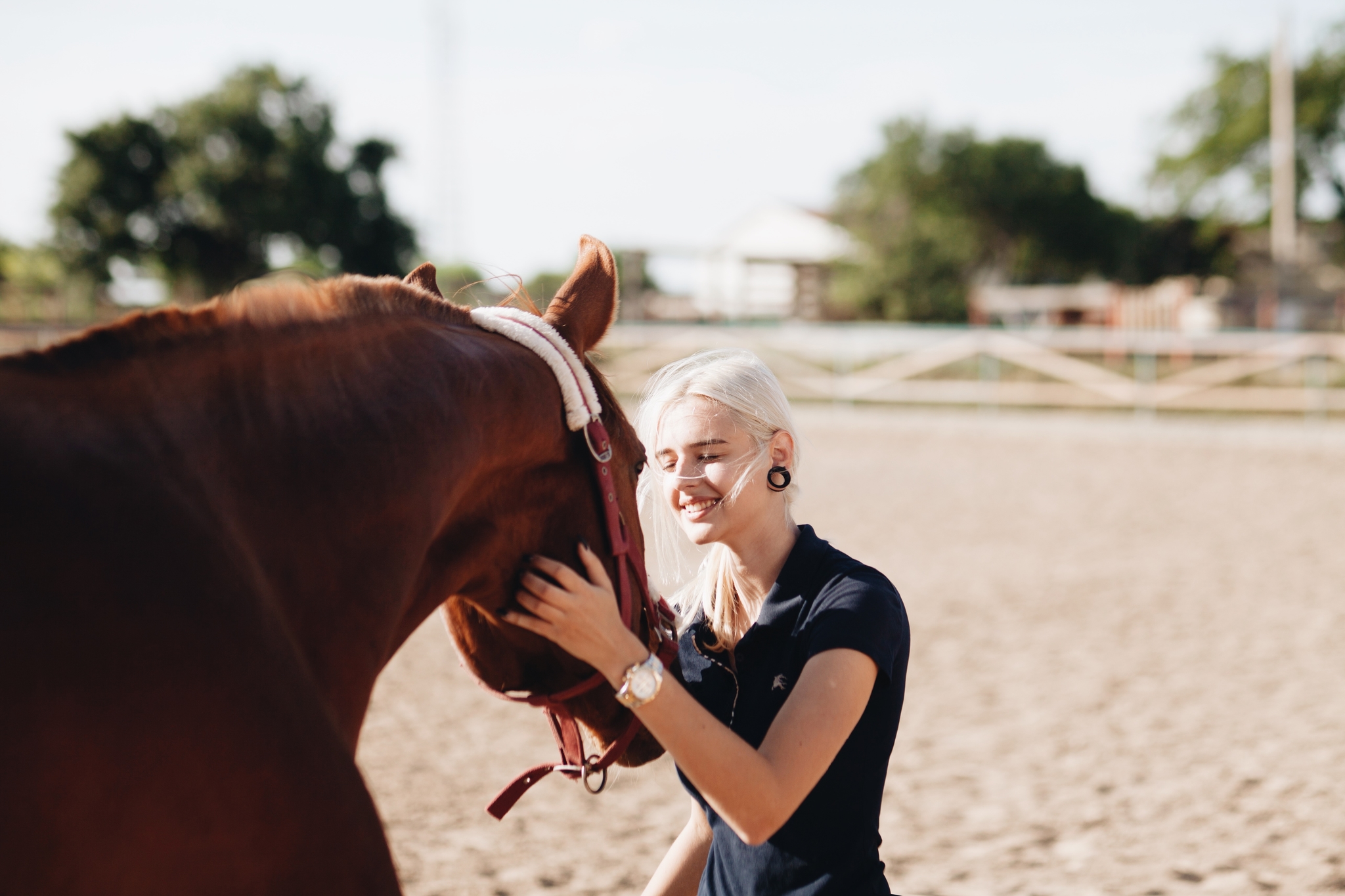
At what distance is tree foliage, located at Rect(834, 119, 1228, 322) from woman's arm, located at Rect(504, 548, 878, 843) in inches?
1411

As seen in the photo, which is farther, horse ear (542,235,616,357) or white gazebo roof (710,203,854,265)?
white gazebo roof (710,203,854,265)

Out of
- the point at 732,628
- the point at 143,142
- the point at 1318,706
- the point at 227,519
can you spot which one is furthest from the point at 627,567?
the point at 143,142

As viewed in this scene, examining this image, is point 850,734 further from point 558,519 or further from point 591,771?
point 558,519

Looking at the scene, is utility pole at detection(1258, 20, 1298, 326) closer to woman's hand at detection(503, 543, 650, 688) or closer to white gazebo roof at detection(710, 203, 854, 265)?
white gazebo roof at detection(710, 203, 854, 265)

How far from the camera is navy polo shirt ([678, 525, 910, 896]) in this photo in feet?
5.40

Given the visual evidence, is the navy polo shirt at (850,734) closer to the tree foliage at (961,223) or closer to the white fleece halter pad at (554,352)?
the white fleece halter pad at (554,352)

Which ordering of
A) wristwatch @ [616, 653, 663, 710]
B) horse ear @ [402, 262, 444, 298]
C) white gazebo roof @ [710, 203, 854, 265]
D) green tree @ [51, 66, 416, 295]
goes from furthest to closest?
white gazebo roof @ [710, 203, 854, 265] < green tree @ [51, 66, 416, 295] < horse ear @ [402, 262, 444, 298] < wristwatch @ [616, 653, 663, 710]

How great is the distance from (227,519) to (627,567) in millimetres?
636

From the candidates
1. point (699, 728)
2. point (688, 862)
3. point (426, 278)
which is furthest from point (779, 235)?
point (699, 728)

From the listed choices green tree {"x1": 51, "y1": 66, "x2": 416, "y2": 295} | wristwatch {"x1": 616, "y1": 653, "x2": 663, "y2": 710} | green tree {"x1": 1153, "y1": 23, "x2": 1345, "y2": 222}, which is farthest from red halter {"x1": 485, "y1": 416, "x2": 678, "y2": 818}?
green tree {"x1": 1153, "y1": 23, "x2": 1345, "y2": 222}

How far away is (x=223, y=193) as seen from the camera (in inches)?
1296

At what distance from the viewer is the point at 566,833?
151 inches

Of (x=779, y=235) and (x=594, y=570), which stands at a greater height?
(x=779, y=235)

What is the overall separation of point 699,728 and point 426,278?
832 millimetres
